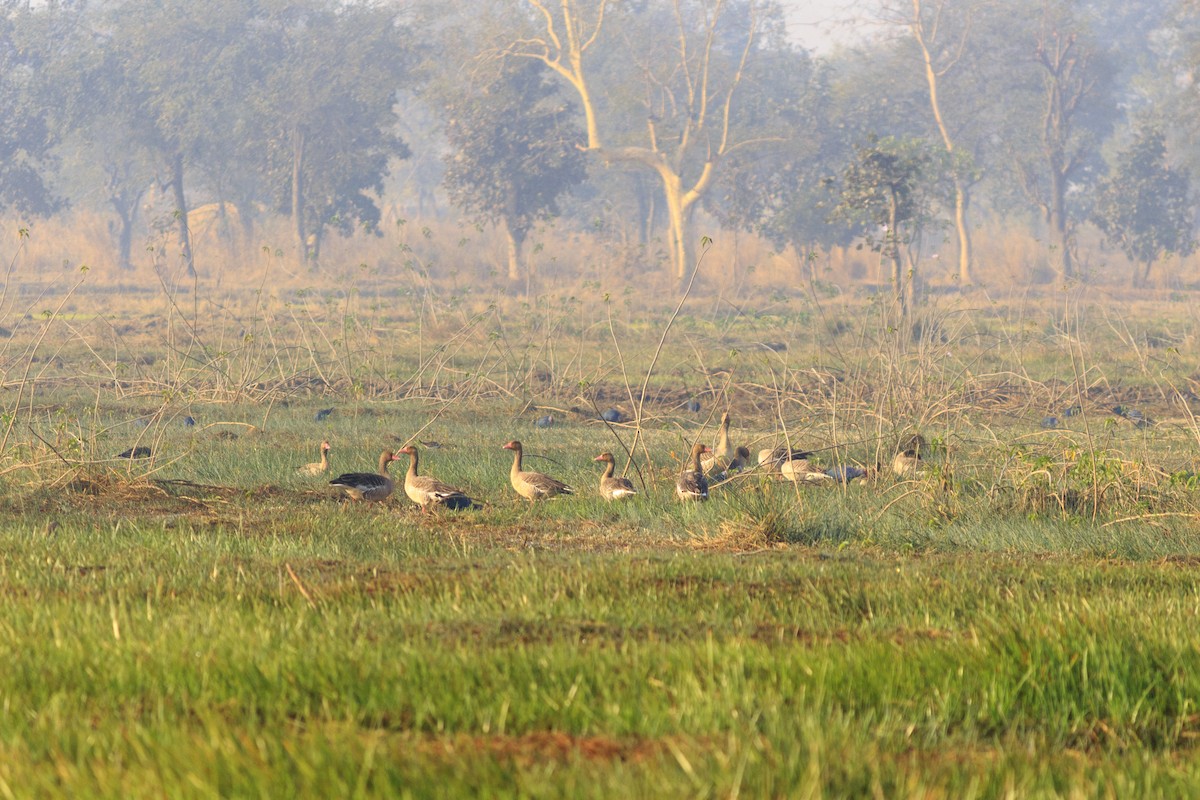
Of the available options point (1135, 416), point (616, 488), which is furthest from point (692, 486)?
point (1135, 416)

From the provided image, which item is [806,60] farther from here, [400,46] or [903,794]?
[903,794]

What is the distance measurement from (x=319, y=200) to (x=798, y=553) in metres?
44.6

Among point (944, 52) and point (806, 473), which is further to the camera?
point (944, 52)

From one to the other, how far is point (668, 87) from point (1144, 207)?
1831 centimetres

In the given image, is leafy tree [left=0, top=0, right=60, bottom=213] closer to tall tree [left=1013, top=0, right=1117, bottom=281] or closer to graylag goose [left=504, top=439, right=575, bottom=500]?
tall tree [left=1013, top=0, right=1117, bottom=281]

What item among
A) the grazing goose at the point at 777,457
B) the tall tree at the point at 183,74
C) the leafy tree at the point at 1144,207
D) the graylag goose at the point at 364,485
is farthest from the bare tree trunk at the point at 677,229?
the graylag goose at the point at 364,485

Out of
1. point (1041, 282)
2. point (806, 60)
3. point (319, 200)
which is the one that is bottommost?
point (1041, 282)

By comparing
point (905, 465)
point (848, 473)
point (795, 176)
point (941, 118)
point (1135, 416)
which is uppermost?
point (941, 118)

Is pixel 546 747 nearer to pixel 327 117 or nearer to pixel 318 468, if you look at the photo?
pixel 318 468

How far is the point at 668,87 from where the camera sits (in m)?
55.0

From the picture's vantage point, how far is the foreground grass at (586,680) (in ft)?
10.7

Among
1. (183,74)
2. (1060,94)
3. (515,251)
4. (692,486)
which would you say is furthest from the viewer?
(1060,94)

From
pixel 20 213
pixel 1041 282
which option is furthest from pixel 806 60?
pixel 20 213

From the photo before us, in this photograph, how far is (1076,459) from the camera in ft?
36.3
